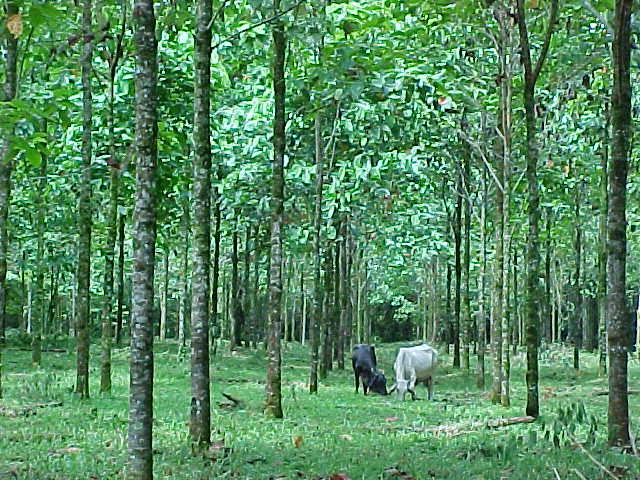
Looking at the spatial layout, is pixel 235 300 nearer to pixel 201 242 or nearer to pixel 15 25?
pixel 201 242

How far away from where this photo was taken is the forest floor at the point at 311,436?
7.65 metres

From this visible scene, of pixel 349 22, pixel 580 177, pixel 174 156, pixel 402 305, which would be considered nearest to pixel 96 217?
pixel 174 156

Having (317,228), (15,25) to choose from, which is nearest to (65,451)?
(15,25)

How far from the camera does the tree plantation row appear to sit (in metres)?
8.63

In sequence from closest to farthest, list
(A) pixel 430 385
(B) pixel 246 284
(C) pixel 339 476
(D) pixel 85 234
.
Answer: (C) pixel 339 476, (D) pixel 85 234, (A) pixel 430 385, (B) pixel 246 284

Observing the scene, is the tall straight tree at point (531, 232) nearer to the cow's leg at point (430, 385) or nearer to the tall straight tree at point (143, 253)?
the cow's leg at point (430, 385)

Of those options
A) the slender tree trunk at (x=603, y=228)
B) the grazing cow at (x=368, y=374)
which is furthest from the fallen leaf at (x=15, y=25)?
the slender tree trunk at (x=603, y=228)

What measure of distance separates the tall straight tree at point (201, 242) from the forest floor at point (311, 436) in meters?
0.42

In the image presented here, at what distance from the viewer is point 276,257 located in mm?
12438

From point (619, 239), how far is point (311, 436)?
4.43m

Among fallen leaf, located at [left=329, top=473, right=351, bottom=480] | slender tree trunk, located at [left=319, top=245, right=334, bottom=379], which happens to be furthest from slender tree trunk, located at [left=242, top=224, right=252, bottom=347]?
fallen leaf, located at [left=329, top=473, right=351, bottom=480]

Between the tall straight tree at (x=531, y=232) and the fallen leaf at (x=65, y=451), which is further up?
the tall straight tree at (x=531, y=232)

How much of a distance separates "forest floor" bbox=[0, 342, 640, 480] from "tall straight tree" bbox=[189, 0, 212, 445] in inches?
16.4

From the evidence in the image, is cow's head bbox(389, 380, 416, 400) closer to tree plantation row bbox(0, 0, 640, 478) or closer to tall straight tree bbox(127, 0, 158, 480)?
tree plantation row bbox(0, 0, 640, 478)
